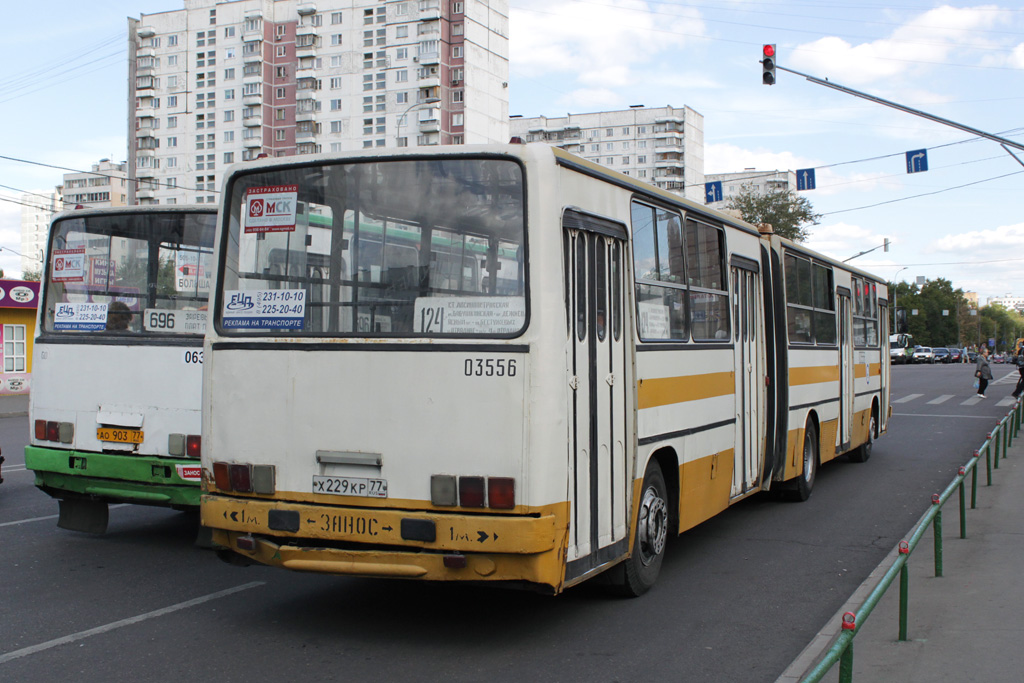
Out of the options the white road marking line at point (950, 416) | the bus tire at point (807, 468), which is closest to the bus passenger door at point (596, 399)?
the bus tire at point (807, 468)

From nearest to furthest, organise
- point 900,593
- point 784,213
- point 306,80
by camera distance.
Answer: point 900,593 < point 784,213 < point 306,80

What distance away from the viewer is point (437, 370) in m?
5.61

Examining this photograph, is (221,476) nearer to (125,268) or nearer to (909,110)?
(125,268)

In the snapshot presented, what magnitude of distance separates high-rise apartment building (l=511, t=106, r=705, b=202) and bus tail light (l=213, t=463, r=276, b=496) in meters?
122

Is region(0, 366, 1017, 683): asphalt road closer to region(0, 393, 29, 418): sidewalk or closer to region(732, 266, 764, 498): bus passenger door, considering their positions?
region(732, 266, 764, 498): bus passenger door

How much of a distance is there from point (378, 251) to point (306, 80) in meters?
90.6

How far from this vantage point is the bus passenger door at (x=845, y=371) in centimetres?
1370

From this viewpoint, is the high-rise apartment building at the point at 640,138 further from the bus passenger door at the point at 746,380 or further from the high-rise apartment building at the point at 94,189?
the bus passenger door at the point at 746,380

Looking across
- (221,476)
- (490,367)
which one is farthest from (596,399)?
(221,476)

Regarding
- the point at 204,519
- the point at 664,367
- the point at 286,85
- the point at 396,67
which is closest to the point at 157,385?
the point at 204,519

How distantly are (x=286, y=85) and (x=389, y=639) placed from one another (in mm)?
93109

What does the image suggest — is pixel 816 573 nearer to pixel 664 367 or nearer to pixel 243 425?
pixel 664 367

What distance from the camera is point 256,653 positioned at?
564 centimetres

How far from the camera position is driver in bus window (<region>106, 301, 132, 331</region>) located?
8.48 meters
